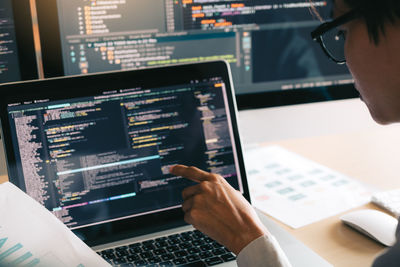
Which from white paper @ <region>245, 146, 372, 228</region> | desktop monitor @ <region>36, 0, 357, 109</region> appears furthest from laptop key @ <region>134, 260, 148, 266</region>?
desktop monitor @ <region>36, 0, 357, 109</region>

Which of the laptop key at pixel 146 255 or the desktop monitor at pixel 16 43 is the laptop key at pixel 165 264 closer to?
the laptop key at pixel 146 255

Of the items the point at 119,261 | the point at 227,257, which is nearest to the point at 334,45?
the point at 227,257

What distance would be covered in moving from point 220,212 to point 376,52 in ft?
1.03

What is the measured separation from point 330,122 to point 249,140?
0.20m

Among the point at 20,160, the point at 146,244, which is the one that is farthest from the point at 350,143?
the point at 20,160

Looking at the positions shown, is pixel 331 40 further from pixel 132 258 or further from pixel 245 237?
pixel 132 258

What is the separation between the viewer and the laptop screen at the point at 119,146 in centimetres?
73

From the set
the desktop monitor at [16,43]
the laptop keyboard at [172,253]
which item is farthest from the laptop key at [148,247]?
the desktop monitor at [16,43]

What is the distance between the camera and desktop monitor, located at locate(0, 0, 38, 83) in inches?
30.9

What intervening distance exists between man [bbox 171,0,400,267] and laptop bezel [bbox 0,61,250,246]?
4.0 inches

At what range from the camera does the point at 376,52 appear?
552mm

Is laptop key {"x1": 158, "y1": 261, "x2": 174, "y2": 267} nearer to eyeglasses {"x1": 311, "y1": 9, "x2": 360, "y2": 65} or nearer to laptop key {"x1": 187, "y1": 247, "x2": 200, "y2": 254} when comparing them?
laptop key {"x1": 187, "y1": 247, "x2": 200, "y2": 254}

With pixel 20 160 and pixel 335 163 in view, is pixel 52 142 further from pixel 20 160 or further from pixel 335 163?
pixel 335 163

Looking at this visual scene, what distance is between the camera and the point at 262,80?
95cm
